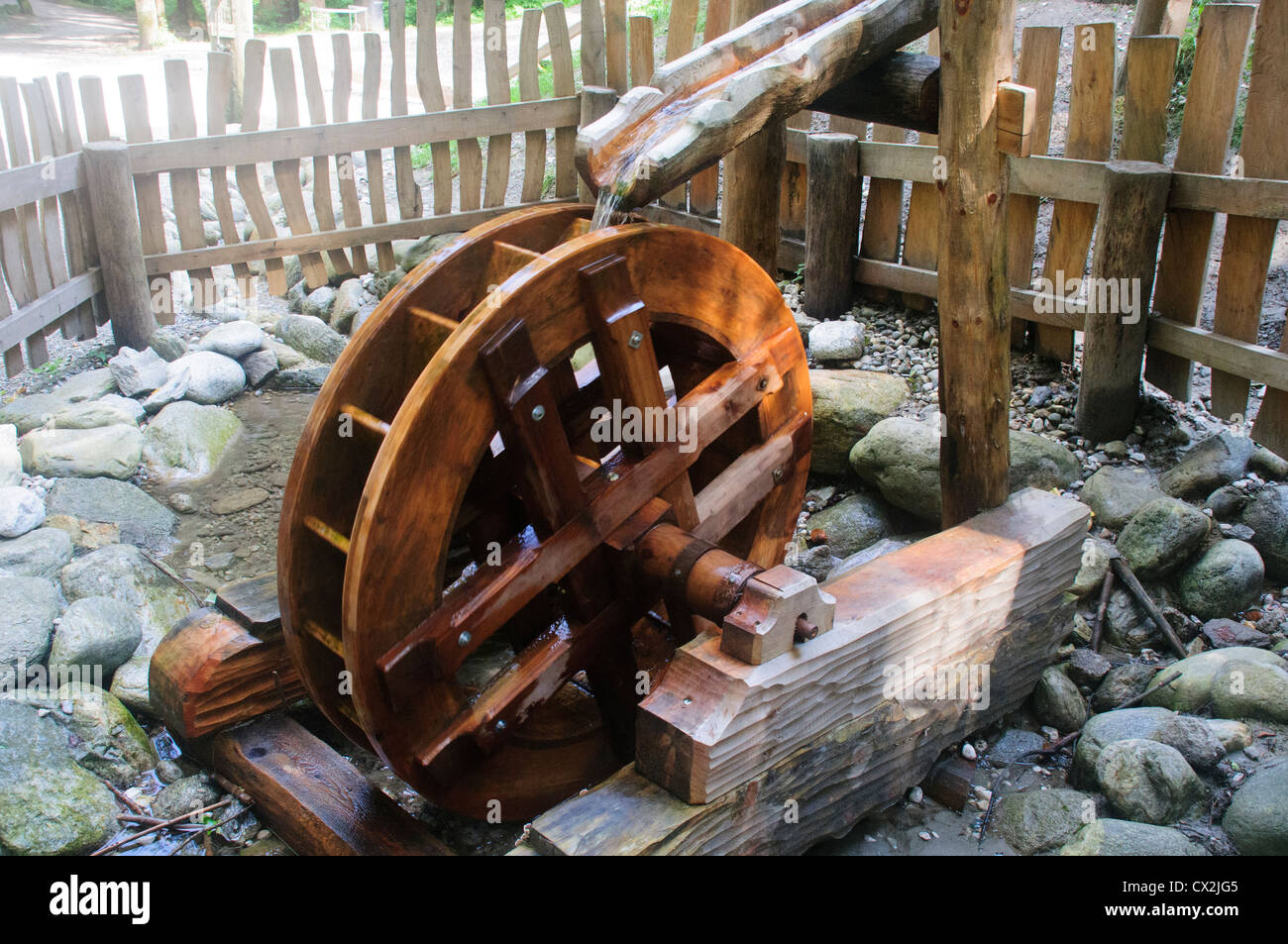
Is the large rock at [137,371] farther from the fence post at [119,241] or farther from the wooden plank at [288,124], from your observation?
the wooden plank at [288,124]

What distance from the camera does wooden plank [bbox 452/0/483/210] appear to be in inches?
297

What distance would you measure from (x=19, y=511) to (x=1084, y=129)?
5083 millimetres

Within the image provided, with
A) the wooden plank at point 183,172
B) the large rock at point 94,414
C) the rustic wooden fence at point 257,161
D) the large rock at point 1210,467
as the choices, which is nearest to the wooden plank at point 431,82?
the rustic wooden fence at point 257,161

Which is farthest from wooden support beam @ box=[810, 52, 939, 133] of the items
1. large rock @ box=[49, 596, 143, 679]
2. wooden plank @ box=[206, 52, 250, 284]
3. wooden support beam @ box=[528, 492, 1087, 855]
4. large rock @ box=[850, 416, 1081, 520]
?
wooden plank @ box=[206, 52, 250, 284]

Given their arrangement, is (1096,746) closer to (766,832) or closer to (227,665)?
(766,832)

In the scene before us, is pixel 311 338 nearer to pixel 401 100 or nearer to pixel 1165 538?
pixel 401 100

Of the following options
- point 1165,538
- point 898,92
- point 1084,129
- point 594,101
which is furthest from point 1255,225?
point 594,101

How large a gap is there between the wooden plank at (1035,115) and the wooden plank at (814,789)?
213cm

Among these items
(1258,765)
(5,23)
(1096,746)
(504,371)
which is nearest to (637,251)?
(504,371)

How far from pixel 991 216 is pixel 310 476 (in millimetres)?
2125

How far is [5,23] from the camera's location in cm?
1778

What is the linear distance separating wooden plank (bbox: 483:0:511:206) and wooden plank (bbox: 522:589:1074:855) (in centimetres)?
544

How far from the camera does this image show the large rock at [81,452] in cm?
516
